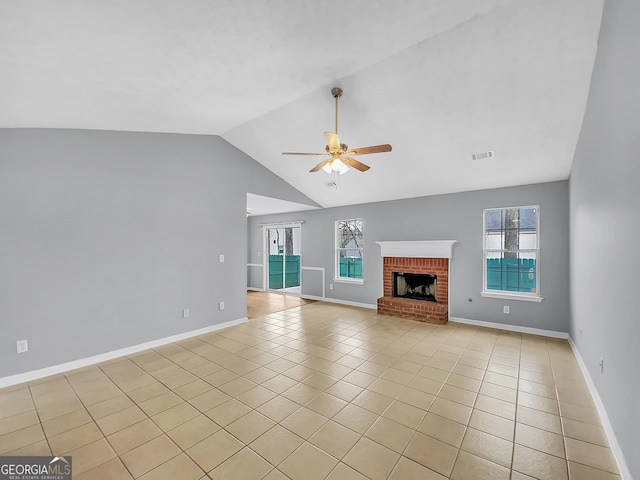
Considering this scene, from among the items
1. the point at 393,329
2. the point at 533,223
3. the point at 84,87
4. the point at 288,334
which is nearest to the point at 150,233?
the point at 84,87

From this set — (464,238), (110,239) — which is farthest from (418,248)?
(110,239)

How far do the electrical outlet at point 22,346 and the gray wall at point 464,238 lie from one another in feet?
17.9

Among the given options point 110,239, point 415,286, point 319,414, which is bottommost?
point 319,414

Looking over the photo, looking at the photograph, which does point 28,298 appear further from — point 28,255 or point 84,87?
point 84,87

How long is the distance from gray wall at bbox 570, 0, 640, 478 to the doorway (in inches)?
269

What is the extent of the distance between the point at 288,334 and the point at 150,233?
264 cm

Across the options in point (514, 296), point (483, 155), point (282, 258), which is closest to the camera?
point (483, 155)

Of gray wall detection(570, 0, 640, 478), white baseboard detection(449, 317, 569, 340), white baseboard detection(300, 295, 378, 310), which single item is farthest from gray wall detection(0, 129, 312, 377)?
gray wall detection(570, 0, 640, 478)

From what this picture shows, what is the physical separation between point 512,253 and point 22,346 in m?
7.02

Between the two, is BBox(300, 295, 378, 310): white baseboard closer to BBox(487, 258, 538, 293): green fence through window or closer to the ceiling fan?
BBox(487, 258, 538, 293): green fence through window

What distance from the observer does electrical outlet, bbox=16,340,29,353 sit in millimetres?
3096

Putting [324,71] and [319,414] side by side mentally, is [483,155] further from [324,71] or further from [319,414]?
[319,414]

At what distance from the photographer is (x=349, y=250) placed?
7.06 metres

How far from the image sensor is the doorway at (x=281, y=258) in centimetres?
869
